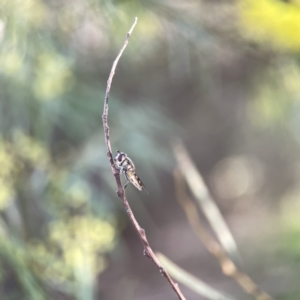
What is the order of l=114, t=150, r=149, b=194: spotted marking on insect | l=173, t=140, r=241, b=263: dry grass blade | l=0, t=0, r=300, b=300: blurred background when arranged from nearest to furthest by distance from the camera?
l=114, t=150, r=149, b=194: spotted marking on insect
l=173, t=140, r=241, b=263: dry grass blade
l=0, t=0, r=300, b=300: blurred background

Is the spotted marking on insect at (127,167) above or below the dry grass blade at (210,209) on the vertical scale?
below

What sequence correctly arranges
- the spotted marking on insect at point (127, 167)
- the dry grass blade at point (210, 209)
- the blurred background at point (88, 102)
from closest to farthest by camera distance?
1. the spotted marking on insect at point (127, 167)
2. the dry grass blade at point (210, 209)
3. the blurred background at point (88, 102)

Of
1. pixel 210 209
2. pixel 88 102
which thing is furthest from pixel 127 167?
pixel 88 102

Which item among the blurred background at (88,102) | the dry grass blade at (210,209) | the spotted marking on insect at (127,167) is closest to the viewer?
the spotted marking on insect at (127,167)

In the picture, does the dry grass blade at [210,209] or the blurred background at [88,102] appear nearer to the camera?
the dry grass blade at [210,209]

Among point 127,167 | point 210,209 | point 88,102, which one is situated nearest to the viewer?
point 127,167

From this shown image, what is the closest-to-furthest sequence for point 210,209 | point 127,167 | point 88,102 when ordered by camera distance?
point 127,167 → point 210,209 → point 88,102

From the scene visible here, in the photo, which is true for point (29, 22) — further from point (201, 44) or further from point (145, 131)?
point (145, 131)

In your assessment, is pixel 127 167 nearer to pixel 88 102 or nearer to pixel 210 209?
pixel 210 209

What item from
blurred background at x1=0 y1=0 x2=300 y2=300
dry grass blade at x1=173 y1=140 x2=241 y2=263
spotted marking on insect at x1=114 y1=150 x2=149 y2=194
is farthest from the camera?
blurred background at x1=0 y1=0 x2=300 y2=300

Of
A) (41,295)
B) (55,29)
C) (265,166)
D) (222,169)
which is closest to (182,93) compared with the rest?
(222,169)

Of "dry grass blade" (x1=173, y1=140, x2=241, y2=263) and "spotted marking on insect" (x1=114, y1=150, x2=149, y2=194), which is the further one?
"dry grass blade" (x1=173, y1=140, x2=241, y2=263)

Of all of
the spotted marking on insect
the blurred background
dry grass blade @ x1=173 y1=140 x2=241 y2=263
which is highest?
the blurred background
